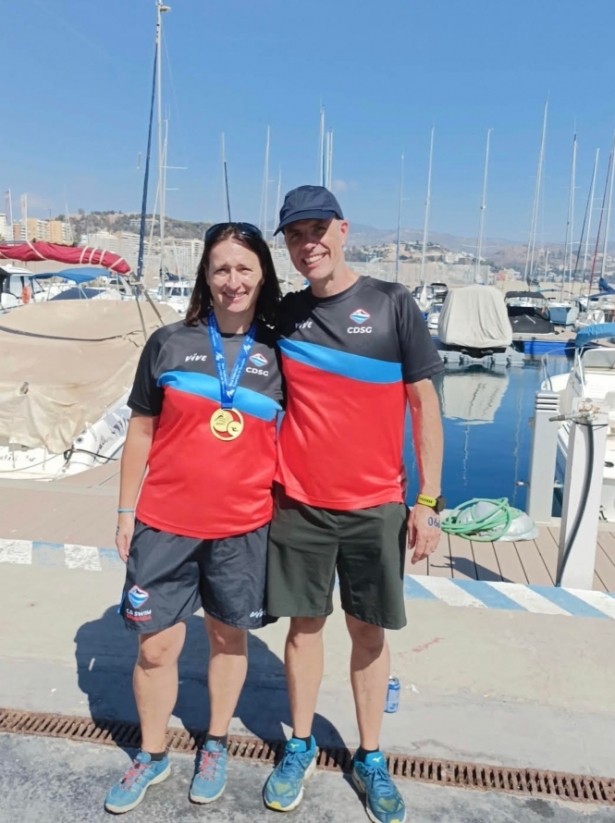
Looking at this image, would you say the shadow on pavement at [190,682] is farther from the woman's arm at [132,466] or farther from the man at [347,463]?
the woman's arm at [132,466]

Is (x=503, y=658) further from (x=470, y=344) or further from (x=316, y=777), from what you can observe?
(x=470, y=344)

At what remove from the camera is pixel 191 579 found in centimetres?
241

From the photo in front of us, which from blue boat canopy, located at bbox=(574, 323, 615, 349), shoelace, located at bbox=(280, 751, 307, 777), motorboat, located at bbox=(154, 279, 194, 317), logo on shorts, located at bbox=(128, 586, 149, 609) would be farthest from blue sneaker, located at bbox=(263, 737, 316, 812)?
motorboat, located at bbox=(154, 279, 194, 317)

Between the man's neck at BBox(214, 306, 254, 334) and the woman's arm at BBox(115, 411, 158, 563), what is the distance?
1.33 feet

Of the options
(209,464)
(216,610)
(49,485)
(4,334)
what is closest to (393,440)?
(209,464)

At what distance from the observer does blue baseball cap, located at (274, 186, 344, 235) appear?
2.30 meters

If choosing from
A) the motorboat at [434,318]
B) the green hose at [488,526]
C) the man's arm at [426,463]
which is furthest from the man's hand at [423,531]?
the motorboat at [434,318]

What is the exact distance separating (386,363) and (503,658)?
174 centimetres

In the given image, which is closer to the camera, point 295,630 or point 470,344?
point 295,630

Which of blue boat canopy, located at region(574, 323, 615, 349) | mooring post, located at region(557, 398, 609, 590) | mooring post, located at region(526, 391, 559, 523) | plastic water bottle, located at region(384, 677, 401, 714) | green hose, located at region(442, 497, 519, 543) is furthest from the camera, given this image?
blue boat canopy, located at region(574, 323, 615, 349)

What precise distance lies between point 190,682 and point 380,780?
41.0 inches

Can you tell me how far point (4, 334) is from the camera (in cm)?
1101

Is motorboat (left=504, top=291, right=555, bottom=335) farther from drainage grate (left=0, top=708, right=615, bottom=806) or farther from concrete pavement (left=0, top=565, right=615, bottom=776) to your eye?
drainage grate (left=0, top=708, right=615, bottom=806)

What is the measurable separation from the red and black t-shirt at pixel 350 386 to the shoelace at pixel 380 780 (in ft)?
2.95
